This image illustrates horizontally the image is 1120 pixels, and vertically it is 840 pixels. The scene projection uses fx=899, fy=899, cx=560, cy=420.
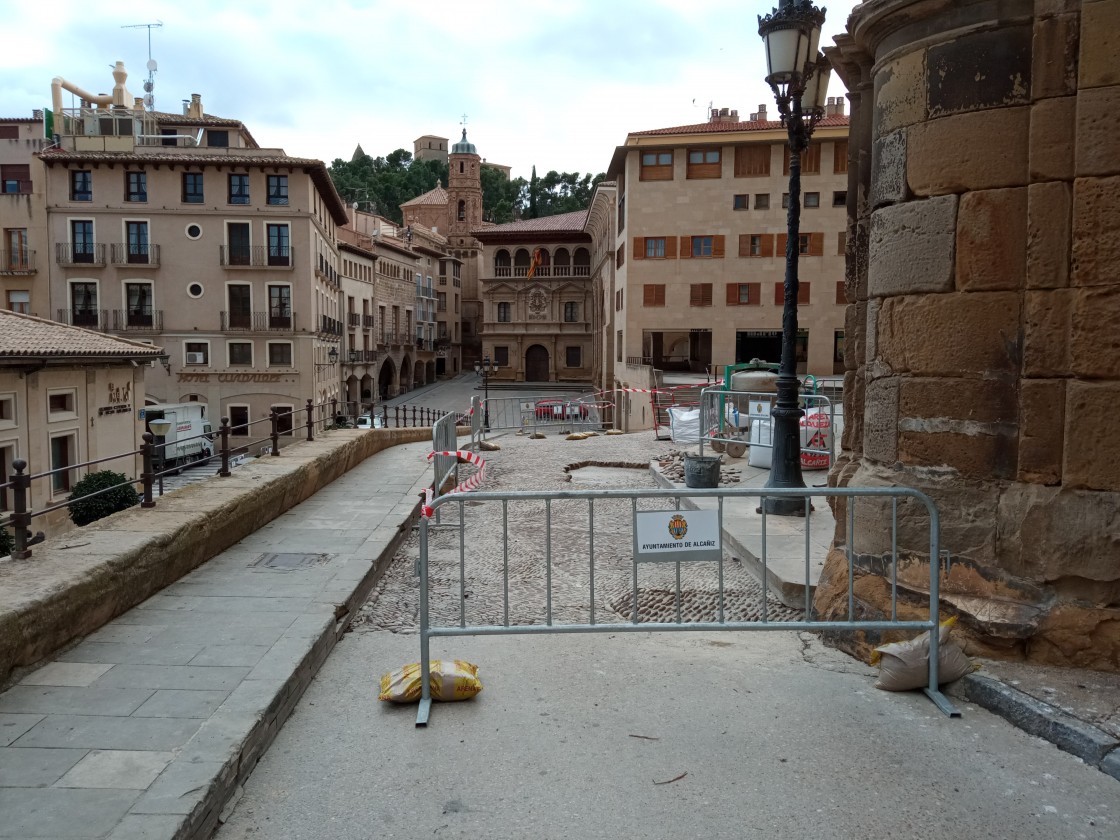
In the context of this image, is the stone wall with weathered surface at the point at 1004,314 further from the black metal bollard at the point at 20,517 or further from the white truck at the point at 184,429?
the white truck at the point at 184,429

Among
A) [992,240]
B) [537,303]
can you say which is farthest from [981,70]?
[537,303]

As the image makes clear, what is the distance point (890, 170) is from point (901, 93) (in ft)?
1.42

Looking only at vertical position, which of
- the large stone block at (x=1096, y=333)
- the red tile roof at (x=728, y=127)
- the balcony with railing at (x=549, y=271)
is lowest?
the large stone block at (x=1096, y=333)

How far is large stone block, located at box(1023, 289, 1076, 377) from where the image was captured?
15.4 feet

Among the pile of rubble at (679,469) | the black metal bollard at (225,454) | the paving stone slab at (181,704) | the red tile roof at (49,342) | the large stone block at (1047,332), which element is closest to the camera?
the paving stone slab at (181,704)

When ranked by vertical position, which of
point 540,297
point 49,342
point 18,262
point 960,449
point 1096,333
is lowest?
point 960,449

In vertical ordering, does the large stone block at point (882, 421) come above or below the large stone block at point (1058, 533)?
above

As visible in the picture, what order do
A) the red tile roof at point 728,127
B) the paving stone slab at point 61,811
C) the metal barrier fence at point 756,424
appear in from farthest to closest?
the red tile roof at point 728,127, the metal barrier fence at point 756,424, the paving stone slab at point 61,811

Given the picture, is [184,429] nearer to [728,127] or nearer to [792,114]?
[728,127]

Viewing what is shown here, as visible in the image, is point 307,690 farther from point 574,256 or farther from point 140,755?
point 574,256

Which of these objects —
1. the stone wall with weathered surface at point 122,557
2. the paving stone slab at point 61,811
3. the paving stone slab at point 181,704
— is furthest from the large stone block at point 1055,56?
the stone wall with weathered surface at point 122,557

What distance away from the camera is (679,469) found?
42.9ft

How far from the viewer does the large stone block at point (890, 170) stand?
5.21 meters

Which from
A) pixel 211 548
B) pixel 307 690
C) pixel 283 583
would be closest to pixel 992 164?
pixel 307 690
